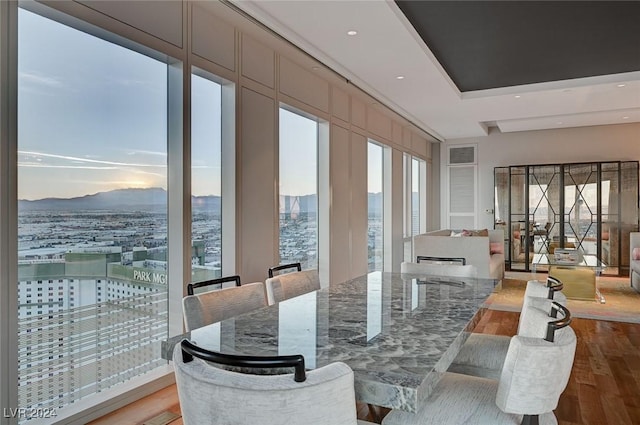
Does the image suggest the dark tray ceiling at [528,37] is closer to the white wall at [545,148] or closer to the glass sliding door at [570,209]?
the glass sliding door at [570,209]

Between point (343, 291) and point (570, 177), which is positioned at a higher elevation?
point (570, 177)

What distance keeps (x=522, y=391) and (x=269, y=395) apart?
29.8 inches

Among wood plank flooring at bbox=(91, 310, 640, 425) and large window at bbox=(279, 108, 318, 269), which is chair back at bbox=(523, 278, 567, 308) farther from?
large window at bbox=(279, 108, 318, 269)

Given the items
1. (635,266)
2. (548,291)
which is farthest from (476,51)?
(635,266)

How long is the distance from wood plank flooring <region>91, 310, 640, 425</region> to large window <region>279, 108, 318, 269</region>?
1.80 meters

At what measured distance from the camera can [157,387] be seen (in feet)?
9.04

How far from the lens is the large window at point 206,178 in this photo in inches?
122

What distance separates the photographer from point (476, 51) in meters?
4.23

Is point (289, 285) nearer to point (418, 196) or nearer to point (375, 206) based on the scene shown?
point (375, 206)

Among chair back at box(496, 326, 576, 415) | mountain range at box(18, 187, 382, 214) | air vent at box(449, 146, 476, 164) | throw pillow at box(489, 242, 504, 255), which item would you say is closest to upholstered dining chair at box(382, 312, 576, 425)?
chair back at box(496, 326, 576, 415)

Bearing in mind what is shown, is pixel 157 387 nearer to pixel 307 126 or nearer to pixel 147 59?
pixel 147 59

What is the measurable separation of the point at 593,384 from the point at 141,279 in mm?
3040

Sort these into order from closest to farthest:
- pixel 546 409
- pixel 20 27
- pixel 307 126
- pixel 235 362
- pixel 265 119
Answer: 1. pixel 235 362
2. pixel 546 409
3. pixel 20 27
4. pixel 265 119
5. pixel 307 126

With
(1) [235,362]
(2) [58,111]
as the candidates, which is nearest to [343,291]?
(1) [235,362]
